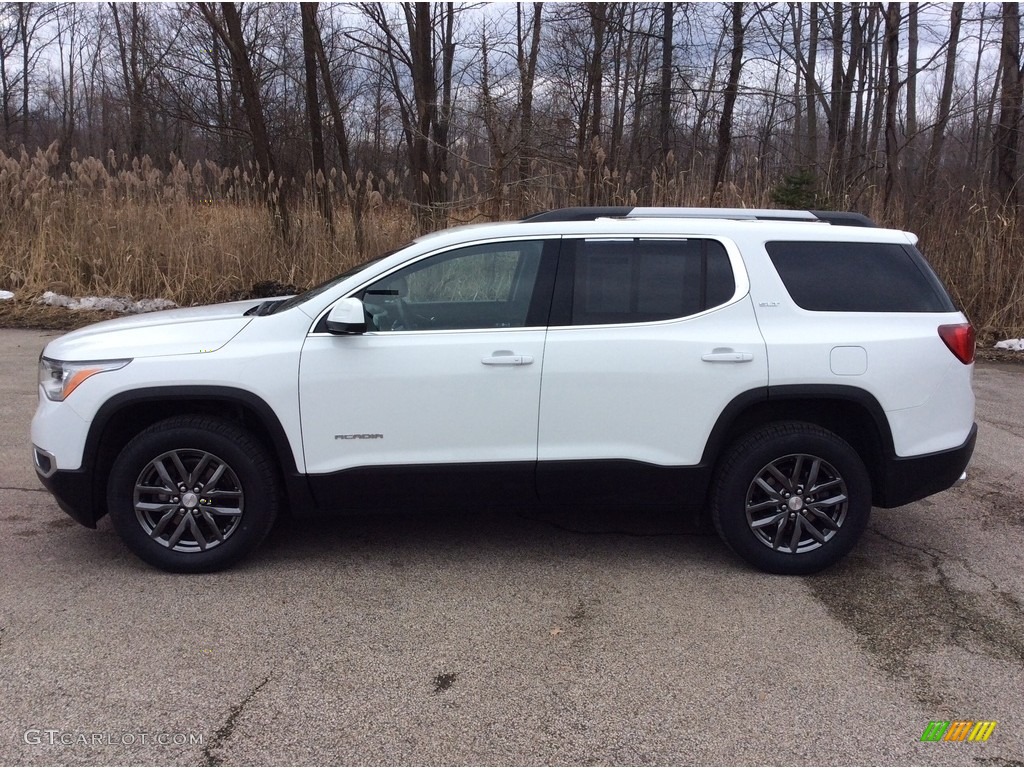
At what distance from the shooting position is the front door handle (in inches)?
156

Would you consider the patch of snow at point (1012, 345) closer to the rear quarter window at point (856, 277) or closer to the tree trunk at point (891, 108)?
the tree trunk at point (891, 108)

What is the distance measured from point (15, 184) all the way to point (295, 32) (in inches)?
436

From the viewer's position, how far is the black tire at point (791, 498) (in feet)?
13.4

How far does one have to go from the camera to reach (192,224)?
458 inches

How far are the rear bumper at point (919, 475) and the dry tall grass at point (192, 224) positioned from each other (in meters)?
7.85

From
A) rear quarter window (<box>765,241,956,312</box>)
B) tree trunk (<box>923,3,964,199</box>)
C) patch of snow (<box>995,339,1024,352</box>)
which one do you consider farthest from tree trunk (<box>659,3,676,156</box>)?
rear quarter window (<box>765,241,956,312</box>)

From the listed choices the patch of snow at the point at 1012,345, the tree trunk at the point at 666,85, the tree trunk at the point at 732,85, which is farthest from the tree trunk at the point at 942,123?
the tree trunk at the point at 666,85

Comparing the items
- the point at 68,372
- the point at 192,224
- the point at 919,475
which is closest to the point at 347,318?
the point at 68,372

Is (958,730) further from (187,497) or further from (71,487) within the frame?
(71,487)

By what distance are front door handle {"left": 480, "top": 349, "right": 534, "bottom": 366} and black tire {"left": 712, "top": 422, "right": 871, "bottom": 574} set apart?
1149 millimetres

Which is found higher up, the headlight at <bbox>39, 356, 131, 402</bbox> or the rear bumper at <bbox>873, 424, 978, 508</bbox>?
the headlight at <bbox>39, 356, 131, 402</bbox>

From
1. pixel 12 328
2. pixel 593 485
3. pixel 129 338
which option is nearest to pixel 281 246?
pixel 12 328

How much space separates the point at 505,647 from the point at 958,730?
1.70 meters

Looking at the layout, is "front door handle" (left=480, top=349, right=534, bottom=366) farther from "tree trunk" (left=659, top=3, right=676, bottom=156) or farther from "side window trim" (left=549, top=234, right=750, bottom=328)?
"tree trunk" (left=659, top=3, right=676, bottom=156)
